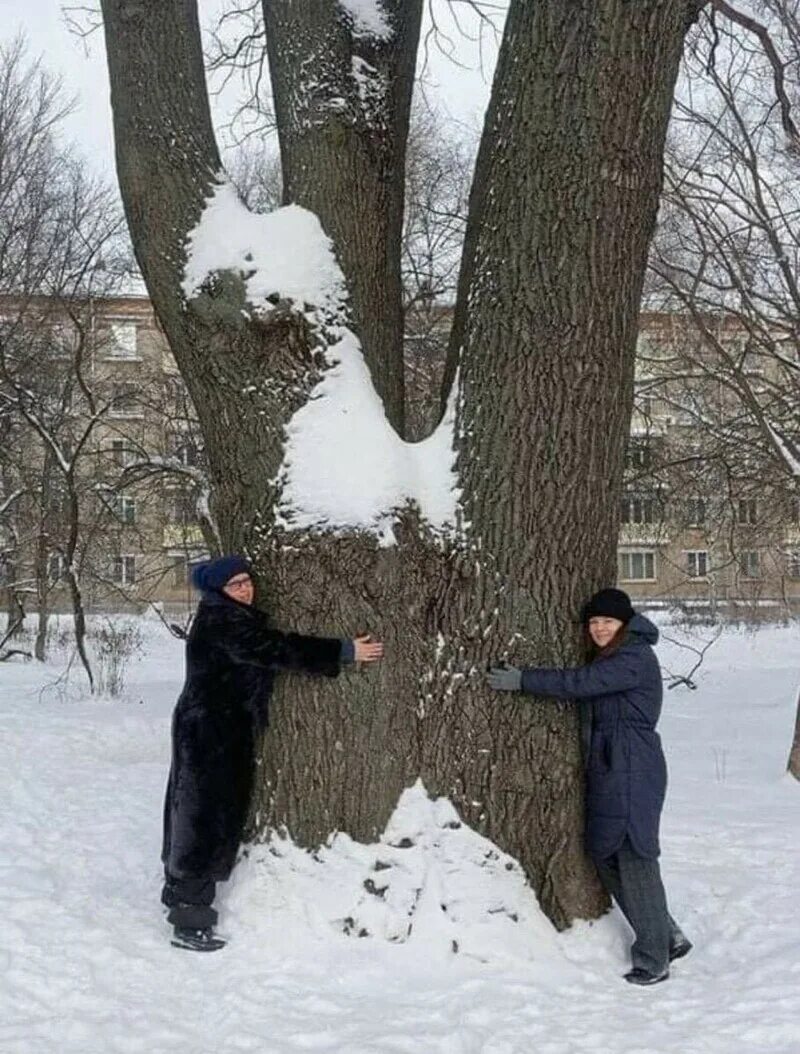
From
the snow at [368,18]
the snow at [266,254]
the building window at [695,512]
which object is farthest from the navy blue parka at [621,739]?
the building window at [695,512]

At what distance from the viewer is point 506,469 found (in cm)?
436

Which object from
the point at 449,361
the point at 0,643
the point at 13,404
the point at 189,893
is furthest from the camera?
the point at 0,643

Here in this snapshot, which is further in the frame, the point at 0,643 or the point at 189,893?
the point at 0,643

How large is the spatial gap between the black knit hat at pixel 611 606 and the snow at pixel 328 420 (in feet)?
2.10

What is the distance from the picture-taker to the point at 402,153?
5.09 meters

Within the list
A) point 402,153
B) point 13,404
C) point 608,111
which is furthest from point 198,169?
point 13,404

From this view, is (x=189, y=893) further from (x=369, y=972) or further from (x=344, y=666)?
(x=344, y=666)

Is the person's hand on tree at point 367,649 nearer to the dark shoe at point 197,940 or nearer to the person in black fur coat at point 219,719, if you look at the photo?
the person in black fur coat at point 219,719

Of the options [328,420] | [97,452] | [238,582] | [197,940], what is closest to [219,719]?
[238,582]

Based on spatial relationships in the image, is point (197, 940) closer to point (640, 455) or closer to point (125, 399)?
point (640, 455)

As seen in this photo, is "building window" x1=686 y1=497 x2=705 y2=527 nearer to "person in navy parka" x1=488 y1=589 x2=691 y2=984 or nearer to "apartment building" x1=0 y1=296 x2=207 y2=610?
"apartment building" x1=0 y1=296 x2=207 y2=610

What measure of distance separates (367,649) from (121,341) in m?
21.9

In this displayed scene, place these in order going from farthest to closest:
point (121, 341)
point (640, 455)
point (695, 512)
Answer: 1. point (121, 341)
2. point (695, 512)
3. point (640, 455)

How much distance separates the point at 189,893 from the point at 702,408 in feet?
35.9
